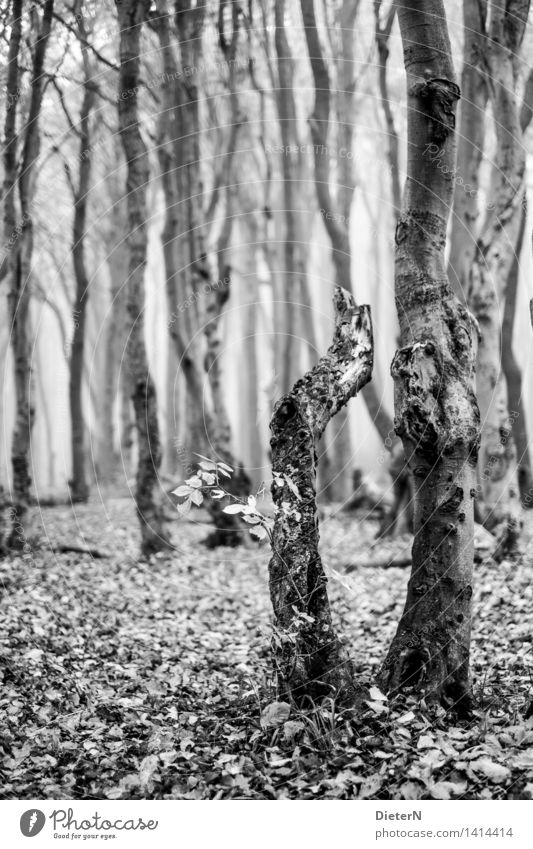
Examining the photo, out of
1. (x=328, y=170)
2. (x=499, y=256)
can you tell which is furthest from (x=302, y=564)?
(x=328, y=170)

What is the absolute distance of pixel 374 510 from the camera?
60.2 ft

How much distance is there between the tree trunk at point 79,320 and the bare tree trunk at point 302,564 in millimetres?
13019

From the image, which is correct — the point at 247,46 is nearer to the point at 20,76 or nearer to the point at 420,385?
the point at 20,76

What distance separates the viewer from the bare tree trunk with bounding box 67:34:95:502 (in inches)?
717

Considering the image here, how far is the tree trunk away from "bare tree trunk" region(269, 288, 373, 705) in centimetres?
1302

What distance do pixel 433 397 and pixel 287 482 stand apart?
1425 mm

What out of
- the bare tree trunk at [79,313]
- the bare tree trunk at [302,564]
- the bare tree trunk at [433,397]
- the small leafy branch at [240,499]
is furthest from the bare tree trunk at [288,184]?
the small leafy branch at [240,499]

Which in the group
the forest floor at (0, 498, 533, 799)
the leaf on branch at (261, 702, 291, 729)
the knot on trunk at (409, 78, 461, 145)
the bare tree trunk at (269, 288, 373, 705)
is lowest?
the forest floor at (0, 498, 533, 799)

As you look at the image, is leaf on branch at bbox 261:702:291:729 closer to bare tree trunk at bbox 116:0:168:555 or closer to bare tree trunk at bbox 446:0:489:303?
bare tree trunk at bbox 116:0:168:555

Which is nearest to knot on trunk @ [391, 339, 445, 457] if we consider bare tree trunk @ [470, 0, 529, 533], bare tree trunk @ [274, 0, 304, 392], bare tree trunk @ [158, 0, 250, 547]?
bare tree trunk @ [470, 0, 529, 533]

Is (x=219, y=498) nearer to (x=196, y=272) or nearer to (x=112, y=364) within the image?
(x=196, y=272)

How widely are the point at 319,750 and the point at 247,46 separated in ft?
48.2
